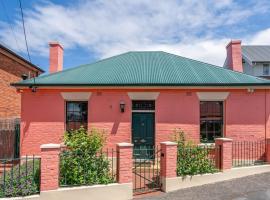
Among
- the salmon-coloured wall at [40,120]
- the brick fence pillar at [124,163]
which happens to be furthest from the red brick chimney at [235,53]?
the brick fence pillar at [124,163]

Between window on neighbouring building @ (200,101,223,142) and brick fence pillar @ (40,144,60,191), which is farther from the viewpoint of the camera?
window on neighbouring building @ (200,101,223,142)

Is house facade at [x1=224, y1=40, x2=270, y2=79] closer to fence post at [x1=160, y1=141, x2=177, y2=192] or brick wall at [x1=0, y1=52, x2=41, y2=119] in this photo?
brick wall at [x1=0, y1=52, x2=41, y2=119]

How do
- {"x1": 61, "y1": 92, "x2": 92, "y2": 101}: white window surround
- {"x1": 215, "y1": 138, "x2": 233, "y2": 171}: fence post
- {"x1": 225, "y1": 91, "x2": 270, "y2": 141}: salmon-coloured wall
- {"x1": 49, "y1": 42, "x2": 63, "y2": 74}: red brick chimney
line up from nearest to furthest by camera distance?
A: {"x1": 215, "y1": 138, "x2": 233, "y2": 171}: fence post < {"x1": 61, "y1": 92, "x2": 92, "y2": 101}: white window surround < {"x1": 225, "y1": 91, "x2": 270, "y2": 141}: salmon-coloured wall < {"x1": 49, "y1": 42, "x2": 63, "y2": 74}: red brick chimney

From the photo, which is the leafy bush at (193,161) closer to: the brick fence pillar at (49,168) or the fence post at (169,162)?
the fence post at (169,162)

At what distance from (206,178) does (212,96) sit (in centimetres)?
382

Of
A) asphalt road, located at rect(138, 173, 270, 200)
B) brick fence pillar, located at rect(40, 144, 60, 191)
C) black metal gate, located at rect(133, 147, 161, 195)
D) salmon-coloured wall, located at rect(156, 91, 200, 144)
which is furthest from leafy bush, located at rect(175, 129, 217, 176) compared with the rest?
brick fence pillar, located at rect(40, 144, 60, 191)

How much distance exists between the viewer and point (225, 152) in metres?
8.61

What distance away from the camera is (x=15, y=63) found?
56.0 ft

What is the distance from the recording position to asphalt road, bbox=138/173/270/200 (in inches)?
284

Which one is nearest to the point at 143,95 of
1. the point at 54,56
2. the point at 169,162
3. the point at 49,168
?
the point at 169,162

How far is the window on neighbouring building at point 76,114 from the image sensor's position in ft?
36.6

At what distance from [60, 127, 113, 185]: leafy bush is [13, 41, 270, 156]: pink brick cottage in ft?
10.9

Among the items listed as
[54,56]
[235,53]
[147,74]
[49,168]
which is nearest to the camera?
[49,168]

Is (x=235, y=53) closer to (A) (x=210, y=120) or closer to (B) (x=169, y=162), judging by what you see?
(A) (x=210, y=120)
